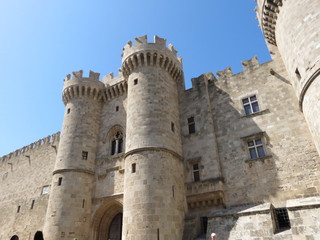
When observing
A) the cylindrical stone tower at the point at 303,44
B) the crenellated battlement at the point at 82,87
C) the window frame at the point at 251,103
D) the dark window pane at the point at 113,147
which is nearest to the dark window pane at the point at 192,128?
the window frame at the point at 251,103

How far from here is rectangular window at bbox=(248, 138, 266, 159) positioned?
1111 centimetres

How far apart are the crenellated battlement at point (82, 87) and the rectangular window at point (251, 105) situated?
8909 millimetres

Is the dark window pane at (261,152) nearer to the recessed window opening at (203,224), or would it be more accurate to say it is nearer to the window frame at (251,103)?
the window frame at (251,103)

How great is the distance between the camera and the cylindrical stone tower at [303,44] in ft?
28.3

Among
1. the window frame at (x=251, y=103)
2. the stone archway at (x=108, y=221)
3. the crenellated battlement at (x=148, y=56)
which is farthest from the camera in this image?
the crenellated battlement at (x=148, y=56)

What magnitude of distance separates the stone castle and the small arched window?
0.06m

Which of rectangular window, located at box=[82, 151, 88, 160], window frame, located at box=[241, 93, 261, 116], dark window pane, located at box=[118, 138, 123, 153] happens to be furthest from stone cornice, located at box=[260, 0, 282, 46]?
rectangular window, located at box=[82, 151, 88, 160]

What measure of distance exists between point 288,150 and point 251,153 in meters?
1.52

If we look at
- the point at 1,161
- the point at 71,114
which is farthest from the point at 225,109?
the point at 1,161

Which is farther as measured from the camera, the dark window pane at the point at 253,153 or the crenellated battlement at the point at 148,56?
the crenellated battlement at the point at 148,56

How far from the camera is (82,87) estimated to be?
639 inches

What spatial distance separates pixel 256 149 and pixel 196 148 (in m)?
2.82

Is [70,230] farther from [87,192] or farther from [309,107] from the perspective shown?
[309,107]

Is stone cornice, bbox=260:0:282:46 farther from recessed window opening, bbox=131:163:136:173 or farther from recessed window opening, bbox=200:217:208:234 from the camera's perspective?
recessed window opening, bbox=200:217:208:234
